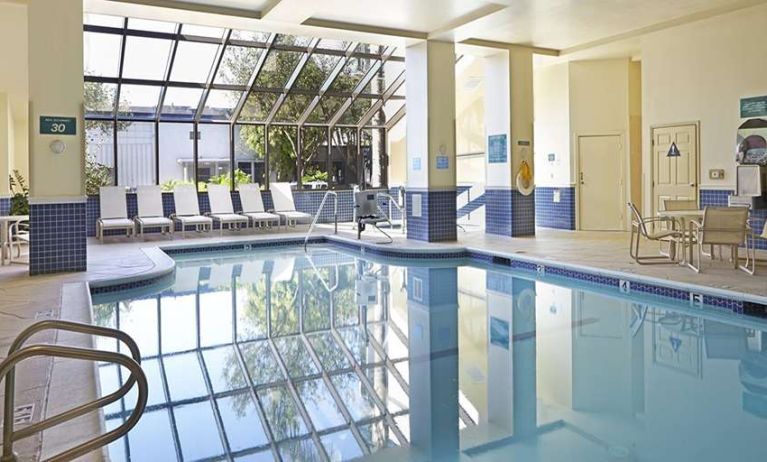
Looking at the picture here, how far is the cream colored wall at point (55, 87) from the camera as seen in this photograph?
247 inches

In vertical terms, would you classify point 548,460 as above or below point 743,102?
below

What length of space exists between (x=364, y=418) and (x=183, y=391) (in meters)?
1.09

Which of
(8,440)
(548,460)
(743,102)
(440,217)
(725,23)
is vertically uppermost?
(725,23)

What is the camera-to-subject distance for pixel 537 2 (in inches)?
291

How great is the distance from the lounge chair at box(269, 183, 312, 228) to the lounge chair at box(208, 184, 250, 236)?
2.32ft

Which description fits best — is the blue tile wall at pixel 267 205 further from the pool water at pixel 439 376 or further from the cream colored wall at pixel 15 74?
the pool water at pixel 439 376

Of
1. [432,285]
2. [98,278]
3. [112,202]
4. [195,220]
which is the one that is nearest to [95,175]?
[112,202]

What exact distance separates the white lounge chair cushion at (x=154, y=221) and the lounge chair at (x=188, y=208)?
0.79 ft

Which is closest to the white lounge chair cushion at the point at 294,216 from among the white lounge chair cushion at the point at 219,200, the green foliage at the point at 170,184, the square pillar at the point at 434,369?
the white lounge chair cushion at the point at 219,200

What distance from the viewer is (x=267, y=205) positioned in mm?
12422

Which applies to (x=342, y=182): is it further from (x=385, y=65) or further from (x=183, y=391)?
(x=183, y=391)

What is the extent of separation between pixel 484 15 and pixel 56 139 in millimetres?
5253

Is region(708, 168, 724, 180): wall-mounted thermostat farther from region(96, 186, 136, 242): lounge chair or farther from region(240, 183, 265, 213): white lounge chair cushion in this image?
region(96, 186, 136, 242): lounge chair

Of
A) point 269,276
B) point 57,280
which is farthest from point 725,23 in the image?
point 57,280
